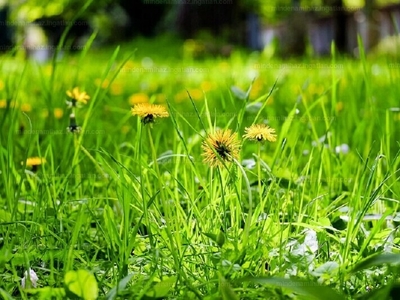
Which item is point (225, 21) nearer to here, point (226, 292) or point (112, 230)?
point (112, 230)

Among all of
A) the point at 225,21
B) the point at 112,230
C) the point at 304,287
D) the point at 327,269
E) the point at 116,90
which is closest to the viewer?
the point at 304,287

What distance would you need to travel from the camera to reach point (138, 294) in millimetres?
798

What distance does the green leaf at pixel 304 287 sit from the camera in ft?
2.36

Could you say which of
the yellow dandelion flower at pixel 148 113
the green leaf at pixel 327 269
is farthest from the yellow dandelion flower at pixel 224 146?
the green leaf at pixel 327 269

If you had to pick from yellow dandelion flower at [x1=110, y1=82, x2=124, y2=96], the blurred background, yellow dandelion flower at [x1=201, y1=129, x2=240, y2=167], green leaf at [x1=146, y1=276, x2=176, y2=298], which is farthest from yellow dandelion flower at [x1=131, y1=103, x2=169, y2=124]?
the blurred background

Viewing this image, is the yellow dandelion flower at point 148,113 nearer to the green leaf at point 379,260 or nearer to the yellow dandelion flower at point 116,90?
the green leaf at point 379,260

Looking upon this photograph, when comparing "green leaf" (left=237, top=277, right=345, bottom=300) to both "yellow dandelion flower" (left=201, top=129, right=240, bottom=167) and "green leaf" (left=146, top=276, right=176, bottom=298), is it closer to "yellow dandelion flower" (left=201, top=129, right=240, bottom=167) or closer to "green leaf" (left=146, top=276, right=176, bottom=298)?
"green leaf" (left=146, top=276, right=176, bottom=298)

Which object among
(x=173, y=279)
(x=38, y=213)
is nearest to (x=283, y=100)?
(x=38, y=213)

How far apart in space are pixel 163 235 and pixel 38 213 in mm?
241

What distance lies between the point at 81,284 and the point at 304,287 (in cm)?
26

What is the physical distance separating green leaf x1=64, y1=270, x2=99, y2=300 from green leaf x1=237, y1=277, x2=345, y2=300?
18 cm

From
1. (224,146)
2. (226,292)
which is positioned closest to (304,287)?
(226,292)

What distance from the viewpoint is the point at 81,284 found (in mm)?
774

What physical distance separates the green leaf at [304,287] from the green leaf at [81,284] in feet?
0.61
